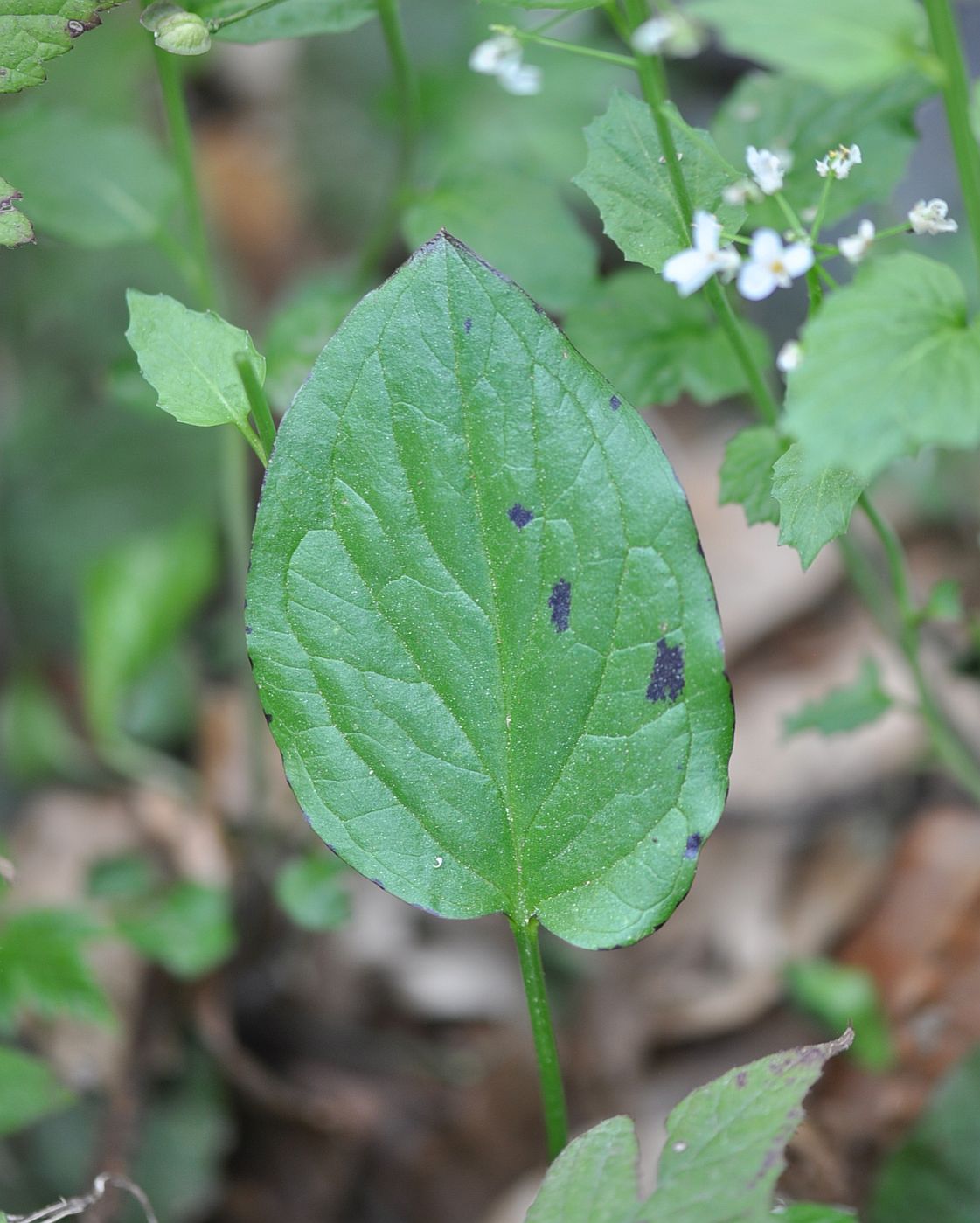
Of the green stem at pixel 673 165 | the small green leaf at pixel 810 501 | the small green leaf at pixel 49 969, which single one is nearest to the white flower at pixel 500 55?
the green stem at pixel 673 165

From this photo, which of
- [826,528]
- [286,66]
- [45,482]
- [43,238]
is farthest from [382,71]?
[826,528]

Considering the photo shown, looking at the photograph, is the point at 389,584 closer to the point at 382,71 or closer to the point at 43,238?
the point at 43,238

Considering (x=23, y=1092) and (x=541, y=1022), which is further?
(x=23, y=1092)

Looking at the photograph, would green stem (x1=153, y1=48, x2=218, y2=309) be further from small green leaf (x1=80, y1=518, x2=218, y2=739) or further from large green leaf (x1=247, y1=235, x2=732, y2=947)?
small green leaf (x1=80, y1=518, x2=218, y2=739)

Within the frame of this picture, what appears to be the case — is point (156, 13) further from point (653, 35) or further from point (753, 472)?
point (753, 472)

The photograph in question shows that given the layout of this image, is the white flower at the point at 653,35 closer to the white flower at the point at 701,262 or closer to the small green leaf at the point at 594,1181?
→ the white flower at the point at 701,262

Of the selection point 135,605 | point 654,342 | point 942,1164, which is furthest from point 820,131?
point 135,605

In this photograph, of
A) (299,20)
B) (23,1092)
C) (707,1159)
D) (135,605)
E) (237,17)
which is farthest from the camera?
(135,605)
